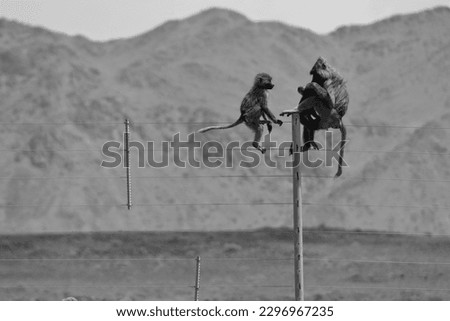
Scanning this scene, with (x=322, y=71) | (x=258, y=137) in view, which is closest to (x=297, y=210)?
(x=258, y=137)

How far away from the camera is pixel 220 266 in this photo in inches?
880


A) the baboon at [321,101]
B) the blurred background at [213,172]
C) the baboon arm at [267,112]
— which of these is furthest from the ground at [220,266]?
the baboon at [321,101]

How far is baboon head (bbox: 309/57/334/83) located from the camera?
290 inches

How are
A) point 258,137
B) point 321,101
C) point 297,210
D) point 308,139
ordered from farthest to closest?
point 258,137
point 308,139
point 321,101
point 297,210

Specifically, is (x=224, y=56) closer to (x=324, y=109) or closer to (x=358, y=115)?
(x=358, y=115)

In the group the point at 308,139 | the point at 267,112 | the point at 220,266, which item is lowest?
the point at 220,266

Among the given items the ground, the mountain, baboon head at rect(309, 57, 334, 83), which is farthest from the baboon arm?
the mountain

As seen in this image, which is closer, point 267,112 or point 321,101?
point 321,101

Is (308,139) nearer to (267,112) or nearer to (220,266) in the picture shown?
(267,112)

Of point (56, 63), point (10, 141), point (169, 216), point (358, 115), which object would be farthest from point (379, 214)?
point (56, 63)

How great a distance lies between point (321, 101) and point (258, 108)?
509 mm

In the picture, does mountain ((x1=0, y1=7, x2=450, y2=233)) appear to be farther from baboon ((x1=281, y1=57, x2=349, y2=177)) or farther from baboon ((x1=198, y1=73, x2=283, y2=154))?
baboon ((x1=281, y1=57, x2=349, y2=177))

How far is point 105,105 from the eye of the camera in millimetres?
37688

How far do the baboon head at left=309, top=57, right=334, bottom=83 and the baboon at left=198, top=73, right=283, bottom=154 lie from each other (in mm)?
340
